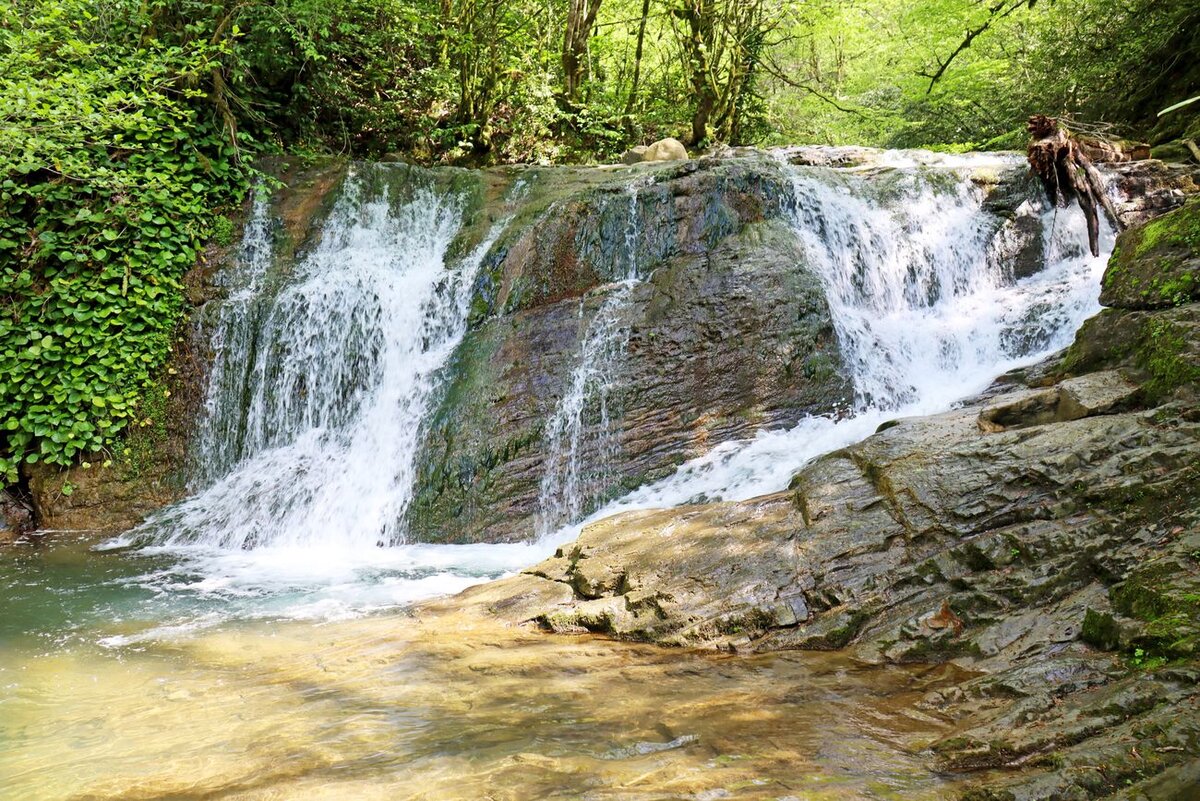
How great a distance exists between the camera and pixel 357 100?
12.3 m

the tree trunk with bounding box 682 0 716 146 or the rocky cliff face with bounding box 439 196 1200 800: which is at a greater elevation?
the tree trunk with bounding box 682 0 716 146

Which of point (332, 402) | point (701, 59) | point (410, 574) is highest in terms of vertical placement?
point (701, 59)

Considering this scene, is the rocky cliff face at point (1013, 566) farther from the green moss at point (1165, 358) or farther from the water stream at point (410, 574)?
the water stream at point (410, 574)

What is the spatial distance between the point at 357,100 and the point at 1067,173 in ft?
35.1

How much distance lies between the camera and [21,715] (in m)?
3.61

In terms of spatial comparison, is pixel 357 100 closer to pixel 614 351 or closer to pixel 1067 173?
pixel 614 351

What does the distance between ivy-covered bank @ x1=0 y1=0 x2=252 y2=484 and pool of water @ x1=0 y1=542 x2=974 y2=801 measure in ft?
14.4

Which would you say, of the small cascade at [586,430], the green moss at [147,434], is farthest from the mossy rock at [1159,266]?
the green moss at [147,434]

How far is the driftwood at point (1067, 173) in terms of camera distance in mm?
8523

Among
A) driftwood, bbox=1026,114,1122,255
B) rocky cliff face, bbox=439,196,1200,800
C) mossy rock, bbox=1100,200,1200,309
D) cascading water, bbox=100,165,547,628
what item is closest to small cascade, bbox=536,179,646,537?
Result: cascading water, bbox=100,165,547,628

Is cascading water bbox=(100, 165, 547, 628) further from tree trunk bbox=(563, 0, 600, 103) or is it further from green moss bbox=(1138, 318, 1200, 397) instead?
green moss bbox=(1138, 318, 1200, 397)

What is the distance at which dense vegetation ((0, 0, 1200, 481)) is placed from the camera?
27.5 feet

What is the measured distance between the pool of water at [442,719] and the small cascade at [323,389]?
3010 millimetres

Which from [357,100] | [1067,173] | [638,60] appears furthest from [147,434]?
[1067,173]
